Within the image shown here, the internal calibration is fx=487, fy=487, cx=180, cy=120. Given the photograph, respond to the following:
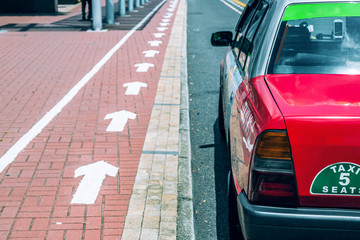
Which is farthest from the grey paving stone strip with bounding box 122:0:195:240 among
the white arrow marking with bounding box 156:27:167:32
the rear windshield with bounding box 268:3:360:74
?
the white arrow marking with bounding box 156:27:167:32

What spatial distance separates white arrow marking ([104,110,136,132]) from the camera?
20.7 ft

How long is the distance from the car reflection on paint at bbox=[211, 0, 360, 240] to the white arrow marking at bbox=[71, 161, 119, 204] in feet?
5.32

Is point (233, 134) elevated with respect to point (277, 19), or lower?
lower

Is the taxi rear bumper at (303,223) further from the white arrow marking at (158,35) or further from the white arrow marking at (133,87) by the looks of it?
the white arrow marking at (158,35)

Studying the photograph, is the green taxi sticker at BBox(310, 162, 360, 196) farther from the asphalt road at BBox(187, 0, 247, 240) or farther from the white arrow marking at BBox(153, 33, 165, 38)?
the white arrow marking at BBox(153, 33, 165, 38)

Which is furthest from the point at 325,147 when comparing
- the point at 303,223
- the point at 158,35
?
the point at 158,35

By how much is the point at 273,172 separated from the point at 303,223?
321mm

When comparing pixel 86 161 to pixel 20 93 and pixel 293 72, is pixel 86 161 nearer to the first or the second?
pixel 293 72

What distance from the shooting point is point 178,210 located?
13.8 feet

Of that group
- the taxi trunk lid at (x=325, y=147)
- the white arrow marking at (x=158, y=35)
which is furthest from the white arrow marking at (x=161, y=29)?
the taxi trunk lid at (x=325, y=147)

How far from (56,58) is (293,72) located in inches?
343

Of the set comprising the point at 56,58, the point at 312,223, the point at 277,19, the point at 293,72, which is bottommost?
the point at 56,58

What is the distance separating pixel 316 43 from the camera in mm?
3566

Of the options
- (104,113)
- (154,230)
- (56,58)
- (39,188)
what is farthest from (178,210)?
(56,58)
